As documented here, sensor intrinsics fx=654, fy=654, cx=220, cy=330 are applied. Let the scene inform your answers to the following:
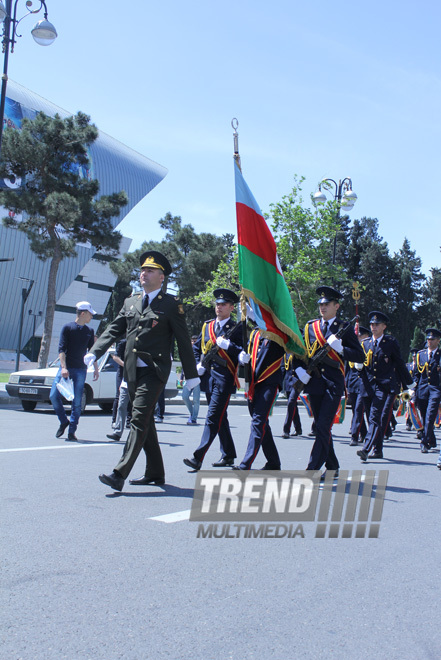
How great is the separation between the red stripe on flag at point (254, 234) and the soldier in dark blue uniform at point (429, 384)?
507 cm

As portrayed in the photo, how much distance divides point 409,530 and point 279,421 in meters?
10.1

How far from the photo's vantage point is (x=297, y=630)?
2869 millimetres

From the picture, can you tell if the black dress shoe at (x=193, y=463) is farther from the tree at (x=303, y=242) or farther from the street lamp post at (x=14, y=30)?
the tree at (x=303, y=242)

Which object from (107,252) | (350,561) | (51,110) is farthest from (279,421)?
(51,110)

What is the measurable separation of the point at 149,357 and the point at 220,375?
4.88 ft

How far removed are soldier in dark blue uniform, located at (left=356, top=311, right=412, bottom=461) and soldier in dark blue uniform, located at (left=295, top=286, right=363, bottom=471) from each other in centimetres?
234

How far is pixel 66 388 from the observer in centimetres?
909

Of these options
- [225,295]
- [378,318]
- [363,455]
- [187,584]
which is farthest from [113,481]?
[378,318]

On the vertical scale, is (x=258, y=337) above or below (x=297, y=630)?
above

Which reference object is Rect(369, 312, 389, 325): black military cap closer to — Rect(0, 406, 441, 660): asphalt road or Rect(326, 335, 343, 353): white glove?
Rect(326, 335, 343, 353): white glove

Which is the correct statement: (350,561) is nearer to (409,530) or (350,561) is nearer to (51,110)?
(409,530)

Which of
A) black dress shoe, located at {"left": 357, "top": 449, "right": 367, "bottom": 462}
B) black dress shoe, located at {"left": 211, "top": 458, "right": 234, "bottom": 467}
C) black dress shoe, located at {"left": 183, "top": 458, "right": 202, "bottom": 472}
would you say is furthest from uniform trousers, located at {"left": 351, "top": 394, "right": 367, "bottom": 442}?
black dress shoe, located at {"left": 183, "top": 458, "right": 202, "bottom": 472}

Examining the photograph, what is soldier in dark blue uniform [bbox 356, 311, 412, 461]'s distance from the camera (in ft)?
29.0

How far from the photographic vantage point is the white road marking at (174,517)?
4.65m
